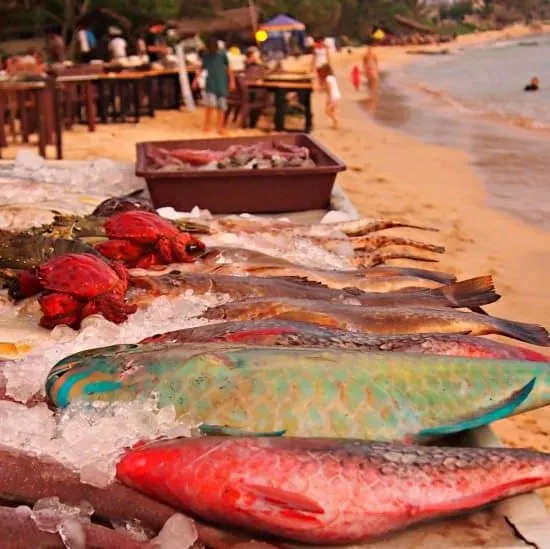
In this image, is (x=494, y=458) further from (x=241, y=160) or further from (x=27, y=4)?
(x=27, y=4)

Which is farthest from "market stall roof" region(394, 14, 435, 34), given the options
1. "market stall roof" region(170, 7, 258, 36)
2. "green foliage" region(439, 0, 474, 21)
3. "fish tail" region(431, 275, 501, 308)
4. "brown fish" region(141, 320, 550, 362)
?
"brown fish" region(141, 320, 550, 362)

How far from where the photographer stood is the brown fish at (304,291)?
4277 millimetres

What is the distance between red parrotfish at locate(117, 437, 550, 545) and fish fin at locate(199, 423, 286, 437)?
0.37 ft

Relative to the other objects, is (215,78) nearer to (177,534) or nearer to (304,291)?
(304,291)

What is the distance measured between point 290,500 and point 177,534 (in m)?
0.34

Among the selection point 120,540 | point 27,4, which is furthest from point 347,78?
point 120,540

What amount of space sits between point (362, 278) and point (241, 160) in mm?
3859

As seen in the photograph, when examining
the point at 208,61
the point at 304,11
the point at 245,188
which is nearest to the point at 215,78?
the point at 208,61

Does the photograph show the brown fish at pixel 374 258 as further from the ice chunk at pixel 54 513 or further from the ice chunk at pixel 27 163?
the ice chunk at pixel 27 163

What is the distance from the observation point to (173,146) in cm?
960

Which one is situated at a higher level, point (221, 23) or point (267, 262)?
point (221, 23)

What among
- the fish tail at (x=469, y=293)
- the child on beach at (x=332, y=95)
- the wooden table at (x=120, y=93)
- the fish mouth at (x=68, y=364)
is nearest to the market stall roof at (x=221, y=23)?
the child on beach at (x=332, y=95)

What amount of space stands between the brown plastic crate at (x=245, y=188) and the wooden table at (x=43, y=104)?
4941 mm

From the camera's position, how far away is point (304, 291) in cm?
436
